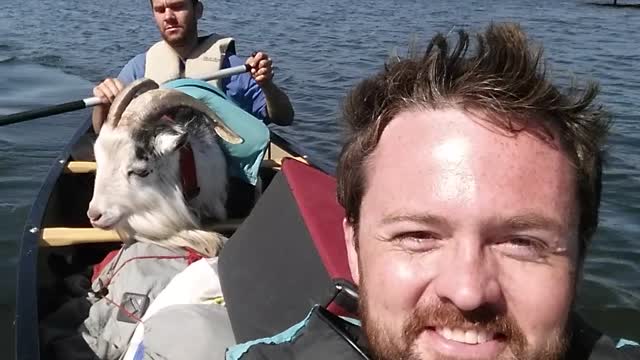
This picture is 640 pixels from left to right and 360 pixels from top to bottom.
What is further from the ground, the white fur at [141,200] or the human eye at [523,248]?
the human eye at [523,248]

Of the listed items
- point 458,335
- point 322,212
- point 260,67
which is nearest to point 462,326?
point 458,335

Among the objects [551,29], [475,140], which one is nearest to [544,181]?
[475,140]

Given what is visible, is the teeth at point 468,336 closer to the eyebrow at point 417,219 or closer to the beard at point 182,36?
the eyebrow at point 417,219

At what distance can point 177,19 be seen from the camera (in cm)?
561

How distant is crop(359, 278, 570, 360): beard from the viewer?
1641mm

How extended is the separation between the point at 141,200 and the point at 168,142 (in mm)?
330

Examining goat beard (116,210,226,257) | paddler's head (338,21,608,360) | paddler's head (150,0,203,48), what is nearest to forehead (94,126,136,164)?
goat beard (116,210,226,257)

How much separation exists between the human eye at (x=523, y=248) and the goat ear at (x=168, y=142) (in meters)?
2.75

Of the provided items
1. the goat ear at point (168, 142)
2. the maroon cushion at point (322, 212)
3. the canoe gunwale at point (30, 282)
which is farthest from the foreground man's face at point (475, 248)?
the goat ear at point (168, 142)

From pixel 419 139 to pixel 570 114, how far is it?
352 millimetres

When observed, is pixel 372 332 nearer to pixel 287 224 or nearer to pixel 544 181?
pixel 544 181

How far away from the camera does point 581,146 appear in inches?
71.4

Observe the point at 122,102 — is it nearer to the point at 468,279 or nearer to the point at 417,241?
the point at 417,241

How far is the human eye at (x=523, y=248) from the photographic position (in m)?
1.68
